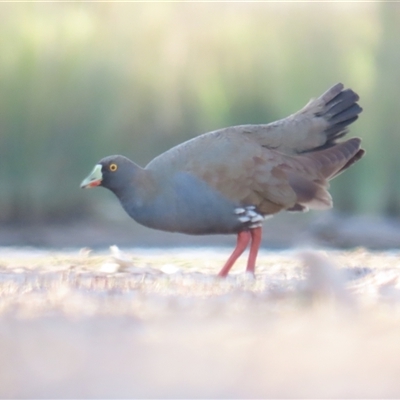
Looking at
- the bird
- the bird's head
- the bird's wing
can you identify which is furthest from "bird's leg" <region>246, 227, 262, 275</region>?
the bird's head

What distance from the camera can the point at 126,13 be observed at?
2.23 meters

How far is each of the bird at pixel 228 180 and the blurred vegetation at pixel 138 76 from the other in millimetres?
399

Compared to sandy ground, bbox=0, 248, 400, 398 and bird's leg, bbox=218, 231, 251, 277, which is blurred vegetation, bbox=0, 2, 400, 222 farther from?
sandy ground, bbox=0, 248, 400, 398

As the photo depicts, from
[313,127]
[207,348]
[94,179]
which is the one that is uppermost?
[313,127]

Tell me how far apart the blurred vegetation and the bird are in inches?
15.7

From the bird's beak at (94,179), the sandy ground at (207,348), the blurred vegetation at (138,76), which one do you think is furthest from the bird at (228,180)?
the sandy ground at (207,348)

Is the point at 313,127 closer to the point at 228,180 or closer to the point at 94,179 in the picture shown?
the point at 228,180

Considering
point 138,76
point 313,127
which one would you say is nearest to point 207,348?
point 313,127

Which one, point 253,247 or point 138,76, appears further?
point 138,76

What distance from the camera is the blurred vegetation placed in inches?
87.8

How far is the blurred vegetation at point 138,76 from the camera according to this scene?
7.32 ft

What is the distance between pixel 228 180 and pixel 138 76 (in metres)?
0.66

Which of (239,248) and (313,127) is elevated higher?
(313,127)

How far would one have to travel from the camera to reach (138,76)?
227 cm
